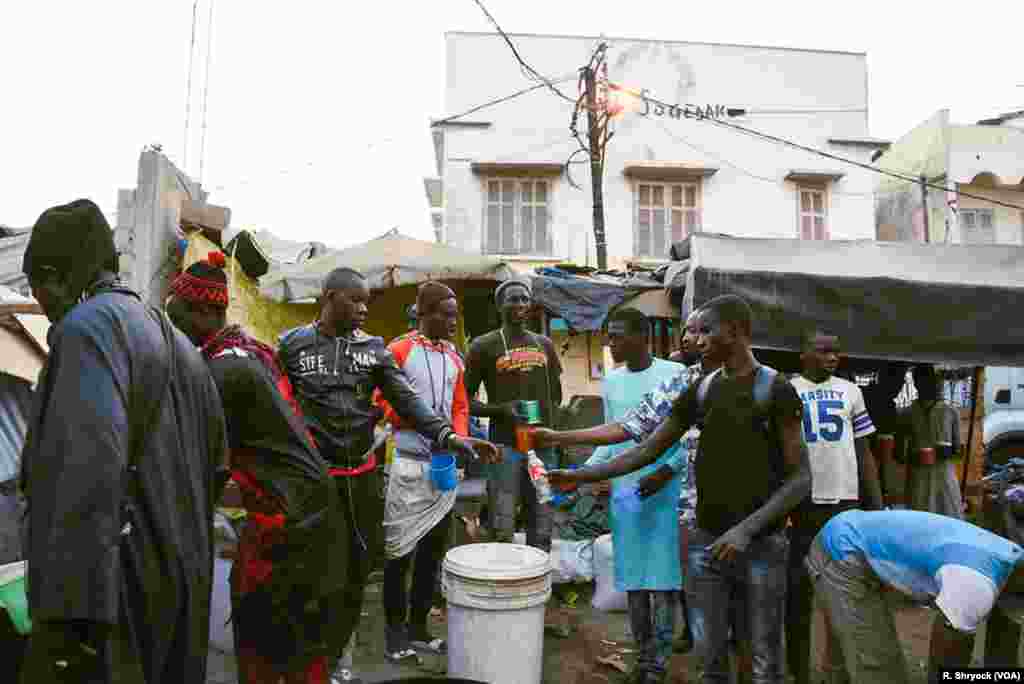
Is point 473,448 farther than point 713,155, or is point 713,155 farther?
point 713,155

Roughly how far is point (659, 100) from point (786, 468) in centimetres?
1466

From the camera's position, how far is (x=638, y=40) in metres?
16.1

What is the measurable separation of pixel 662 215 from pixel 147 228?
11.3 meters

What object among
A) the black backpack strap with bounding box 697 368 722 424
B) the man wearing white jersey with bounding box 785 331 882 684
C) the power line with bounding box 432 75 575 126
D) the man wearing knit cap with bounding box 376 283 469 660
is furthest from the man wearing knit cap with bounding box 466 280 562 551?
the power line with bounding box 432 75 575 126

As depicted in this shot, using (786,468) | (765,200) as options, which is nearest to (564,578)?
(786,468)

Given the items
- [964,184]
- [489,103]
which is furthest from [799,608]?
[964,184]

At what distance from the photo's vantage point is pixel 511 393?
4.84m

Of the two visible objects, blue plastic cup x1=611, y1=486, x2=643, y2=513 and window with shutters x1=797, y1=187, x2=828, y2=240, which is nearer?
blue plastic cup x1=611, y1=486, x2=643, y2=513

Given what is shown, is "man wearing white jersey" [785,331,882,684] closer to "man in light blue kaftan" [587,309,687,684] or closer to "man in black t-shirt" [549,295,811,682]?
"man in light blue kaftan" [587,309,687,684]

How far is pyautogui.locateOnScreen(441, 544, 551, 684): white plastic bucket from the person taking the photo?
3223 mm

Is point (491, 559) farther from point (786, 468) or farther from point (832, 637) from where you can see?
point (832, 637)

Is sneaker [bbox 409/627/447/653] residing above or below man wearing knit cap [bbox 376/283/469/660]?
below

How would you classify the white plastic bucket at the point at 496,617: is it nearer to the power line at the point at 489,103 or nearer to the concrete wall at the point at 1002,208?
the power line at the point at 489,103

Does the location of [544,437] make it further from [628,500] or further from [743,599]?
[743,599]
